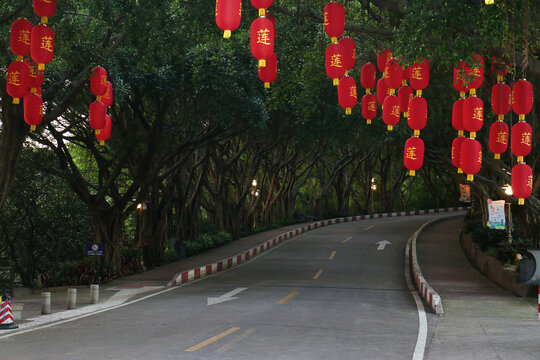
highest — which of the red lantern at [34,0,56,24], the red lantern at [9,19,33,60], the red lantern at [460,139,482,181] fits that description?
the red lantern at [34,0,56,24]

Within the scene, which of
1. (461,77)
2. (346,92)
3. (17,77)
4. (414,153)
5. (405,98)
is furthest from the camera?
(346,92)

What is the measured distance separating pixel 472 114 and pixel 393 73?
205 centimetres

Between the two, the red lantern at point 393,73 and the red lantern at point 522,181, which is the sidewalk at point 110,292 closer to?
the red lantern at point 393,73

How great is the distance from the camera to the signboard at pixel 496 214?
70.4 feet

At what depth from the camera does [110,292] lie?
2161 cm

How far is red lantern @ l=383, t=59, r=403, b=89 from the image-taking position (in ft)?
43.4

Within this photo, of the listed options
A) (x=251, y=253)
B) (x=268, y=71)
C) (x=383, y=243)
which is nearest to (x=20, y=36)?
(x=268, y=71)

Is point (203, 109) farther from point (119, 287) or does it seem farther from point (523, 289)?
point (523, 289)

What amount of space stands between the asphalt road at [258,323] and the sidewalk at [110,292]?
1.26m

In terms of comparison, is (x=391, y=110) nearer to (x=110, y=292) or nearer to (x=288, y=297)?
(x=288, y=297)

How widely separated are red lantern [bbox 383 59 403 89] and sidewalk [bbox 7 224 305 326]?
9253 mm

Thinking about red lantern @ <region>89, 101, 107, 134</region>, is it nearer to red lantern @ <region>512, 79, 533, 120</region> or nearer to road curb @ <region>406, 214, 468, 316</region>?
red lantern @ <region>512, 79, 533, 120</region>

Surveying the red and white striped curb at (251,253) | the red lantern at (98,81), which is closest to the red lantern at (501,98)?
the red lantern at (98,81)

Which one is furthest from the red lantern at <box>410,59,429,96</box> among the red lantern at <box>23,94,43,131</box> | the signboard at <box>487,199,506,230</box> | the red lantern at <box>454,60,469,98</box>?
the signboard at <box>487,199,506,230</box>
